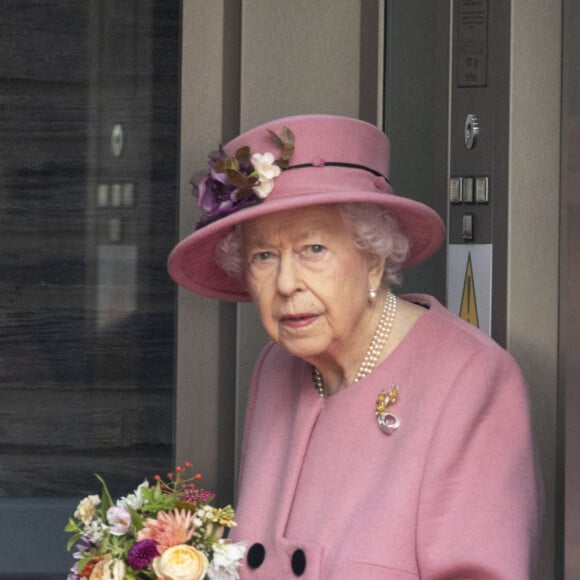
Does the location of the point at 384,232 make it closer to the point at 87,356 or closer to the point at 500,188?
the point at 500,188

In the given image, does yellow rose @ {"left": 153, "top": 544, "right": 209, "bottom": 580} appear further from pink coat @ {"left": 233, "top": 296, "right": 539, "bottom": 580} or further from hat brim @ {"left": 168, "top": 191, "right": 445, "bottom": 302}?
hat brim @ {"left": 168, "top": 191, "right": 445, "bottom": 302}

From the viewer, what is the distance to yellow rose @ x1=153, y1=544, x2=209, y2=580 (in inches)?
Answer: 88.2

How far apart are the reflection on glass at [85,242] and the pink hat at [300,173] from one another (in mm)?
818

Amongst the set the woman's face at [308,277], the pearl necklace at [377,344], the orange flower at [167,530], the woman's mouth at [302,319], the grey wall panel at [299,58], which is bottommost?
the orange flower at [167,530]

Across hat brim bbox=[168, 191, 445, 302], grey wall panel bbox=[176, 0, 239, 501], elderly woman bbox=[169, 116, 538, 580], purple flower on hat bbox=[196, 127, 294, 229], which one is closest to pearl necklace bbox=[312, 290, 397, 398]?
elderly woman bbox=[169, 116, 538, 580]

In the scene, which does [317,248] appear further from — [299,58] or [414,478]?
[299,58]

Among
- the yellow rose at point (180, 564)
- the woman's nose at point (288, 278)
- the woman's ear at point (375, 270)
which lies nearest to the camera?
the yellow rose at point (180, 564)

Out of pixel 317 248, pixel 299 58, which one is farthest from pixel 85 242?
pixel 317 248

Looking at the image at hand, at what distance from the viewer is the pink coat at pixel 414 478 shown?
242 cm

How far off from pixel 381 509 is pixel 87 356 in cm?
124

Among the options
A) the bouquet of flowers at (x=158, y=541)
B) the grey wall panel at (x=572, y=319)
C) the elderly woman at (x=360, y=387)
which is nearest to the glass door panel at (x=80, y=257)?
the elderly woman at (x=360, y=387)

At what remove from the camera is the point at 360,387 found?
8.71ft

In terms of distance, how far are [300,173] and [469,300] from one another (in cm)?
61

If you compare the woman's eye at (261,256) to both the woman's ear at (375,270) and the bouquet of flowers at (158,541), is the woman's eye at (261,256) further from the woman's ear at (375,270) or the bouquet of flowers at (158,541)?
the bouquet of flowers at (158,541)
